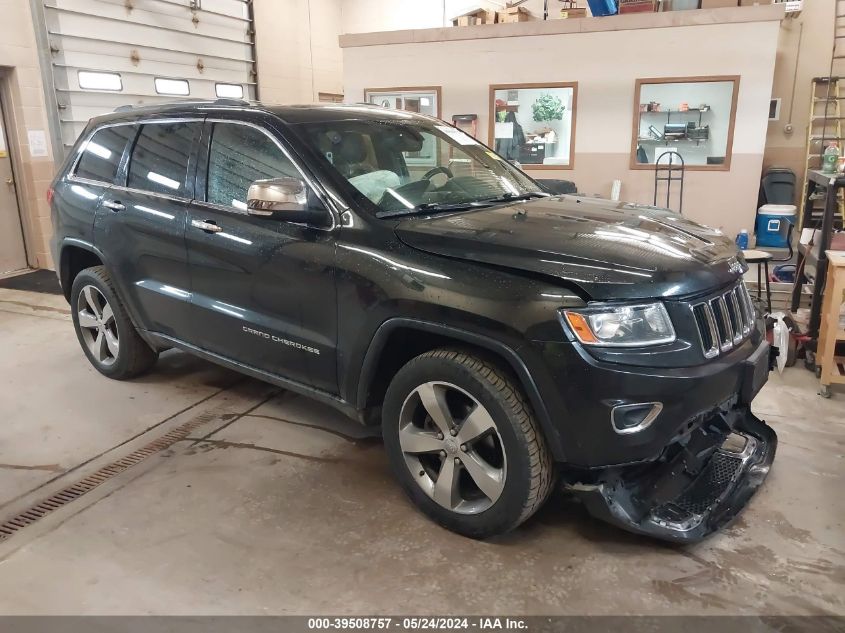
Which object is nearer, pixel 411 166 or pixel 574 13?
pixel 411 166

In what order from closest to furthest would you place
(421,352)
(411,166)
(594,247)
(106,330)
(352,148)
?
(594,247) → (421,352) → (352,148) → (411,166) → (106,330)

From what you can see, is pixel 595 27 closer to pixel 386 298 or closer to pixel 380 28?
pixel 380 28

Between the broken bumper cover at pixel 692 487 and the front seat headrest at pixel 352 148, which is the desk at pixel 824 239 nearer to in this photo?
the broken bumper cover at pixel 692 487

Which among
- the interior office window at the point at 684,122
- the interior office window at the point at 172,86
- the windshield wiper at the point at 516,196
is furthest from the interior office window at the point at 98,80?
the windshield wiper at the point at 516,196

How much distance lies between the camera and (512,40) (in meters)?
8.48

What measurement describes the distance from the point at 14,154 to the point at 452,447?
7.68 metres

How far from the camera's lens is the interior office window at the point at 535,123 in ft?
27.9

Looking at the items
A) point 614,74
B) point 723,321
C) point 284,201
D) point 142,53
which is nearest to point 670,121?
point 614,74

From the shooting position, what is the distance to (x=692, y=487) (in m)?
2.70

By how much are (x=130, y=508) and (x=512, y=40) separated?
7571mm

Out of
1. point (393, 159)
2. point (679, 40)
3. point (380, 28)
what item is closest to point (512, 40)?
point (679, 40)

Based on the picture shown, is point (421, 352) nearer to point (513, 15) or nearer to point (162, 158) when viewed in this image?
point (162, 158)

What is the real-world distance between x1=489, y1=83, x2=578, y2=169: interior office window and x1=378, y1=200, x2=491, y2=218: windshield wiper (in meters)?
5.95

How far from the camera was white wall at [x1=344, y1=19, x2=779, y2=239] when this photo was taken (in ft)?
25.0
